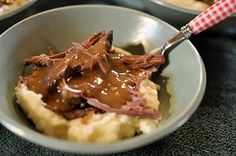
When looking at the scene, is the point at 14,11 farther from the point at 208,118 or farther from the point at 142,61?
the point at 208,118

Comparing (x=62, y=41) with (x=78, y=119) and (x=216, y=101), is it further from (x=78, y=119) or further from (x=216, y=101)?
(x=216, y=101)

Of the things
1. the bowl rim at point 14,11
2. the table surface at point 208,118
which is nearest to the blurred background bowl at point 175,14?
the table surface at point 208,118

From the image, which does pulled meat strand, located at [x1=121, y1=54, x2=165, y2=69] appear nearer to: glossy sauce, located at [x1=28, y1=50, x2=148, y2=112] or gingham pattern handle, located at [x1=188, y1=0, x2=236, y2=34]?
glossy sauce, located at [x1=28, y1=50, x2=148, y2=112]

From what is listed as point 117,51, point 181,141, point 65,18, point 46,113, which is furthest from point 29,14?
point 181,141

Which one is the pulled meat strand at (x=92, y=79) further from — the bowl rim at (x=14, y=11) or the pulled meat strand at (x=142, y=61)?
the bowl rim at (x=14, y=11)

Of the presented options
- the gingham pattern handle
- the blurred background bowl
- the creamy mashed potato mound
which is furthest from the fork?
the creamy mashed potato mound

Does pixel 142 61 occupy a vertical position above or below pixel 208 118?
above

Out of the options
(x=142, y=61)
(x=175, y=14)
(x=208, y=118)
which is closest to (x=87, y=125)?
(x=142, y=61)
